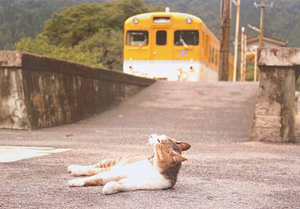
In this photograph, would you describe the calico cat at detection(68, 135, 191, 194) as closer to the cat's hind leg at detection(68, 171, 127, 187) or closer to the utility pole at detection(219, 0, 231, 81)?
the cat's hind leg at detection(68, 171, 127, 187)

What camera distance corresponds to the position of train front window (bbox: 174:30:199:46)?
16656mm

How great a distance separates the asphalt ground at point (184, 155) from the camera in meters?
2.84

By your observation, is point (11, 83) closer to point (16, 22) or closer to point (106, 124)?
point (106, 124)

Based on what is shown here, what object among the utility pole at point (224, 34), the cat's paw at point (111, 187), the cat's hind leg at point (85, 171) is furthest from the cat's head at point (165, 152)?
the utility pole at point (224, 34)

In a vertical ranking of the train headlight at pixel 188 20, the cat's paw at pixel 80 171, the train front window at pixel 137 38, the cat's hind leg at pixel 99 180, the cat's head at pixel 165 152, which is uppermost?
the train headlight at pixel 188 20

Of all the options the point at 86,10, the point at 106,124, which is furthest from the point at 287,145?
the point at 86,10

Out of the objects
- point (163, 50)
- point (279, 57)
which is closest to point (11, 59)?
point (279, 57)

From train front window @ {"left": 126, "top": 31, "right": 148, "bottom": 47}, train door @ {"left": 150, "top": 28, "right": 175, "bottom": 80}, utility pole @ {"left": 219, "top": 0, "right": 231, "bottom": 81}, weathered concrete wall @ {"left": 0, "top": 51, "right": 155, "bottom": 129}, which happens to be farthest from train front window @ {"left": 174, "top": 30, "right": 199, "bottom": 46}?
weathered concrete wall @ {"left": 0, "top": 51, "right": 155, "bottom": 129}

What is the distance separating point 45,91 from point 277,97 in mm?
4435

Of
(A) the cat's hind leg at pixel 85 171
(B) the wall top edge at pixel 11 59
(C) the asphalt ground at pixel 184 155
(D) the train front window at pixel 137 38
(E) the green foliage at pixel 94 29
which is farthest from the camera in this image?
(E) the green foliage at pixel 94 29

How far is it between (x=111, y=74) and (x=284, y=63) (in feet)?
18.2

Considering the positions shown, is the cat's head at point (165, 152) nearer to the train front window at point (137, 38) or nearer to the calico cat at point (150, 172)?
the calico cat at point (150, 172)

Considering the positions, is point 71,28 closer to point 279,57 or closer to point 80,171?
point 279,57

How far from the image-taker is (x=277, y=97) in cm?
719
